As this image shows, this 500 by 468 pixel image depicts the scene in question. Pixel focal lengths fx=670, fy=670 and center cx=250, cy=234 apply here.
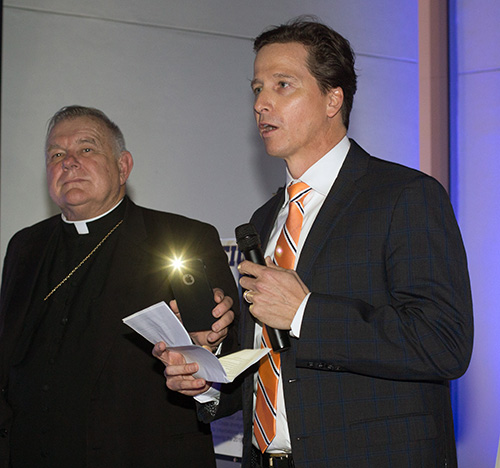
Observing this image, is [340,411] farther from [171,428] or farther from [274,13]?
[274,13]

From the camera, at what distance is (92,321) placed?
294 centimetres

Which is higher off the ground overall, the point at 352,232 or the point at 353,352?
the point at 352,232

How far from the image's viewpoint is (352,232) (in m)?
1.94

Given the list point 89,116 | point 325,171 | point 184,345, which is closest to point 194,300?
point 184,345

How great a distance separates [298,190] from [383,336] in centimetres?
66

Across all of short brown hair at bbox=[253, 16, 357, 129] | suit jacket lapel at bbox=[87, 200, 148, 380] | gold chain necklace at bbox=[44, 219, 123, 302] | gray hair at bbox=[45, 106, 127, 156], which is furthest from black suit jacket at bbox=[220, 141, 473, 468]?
gray hair at bbox=[45, 106, 127, 156]

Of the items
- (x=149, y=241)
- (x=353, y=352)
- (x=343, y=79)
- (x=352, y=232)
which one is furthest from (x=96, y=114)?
(x=353, y=352)

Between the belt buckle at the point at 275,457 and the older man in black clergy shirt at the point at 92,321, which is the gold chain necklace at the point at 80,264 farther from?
the belt buckle at the point at 275,457

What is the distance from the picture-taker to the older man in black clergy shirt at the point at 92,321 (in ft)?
9.00

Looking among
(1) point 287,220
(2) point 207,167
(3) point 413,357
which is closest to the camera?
(3) point 413,357

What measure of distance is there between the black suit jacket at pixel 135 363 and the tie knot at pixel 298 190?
2.24ft

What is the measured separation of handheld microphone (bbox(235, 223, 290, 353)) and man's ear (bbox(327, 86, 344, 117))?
0.56 m

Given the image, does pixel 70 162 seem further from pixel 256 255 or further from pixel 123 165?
pixel 256 255

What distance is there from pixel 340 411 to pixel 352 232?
0.50 metres
